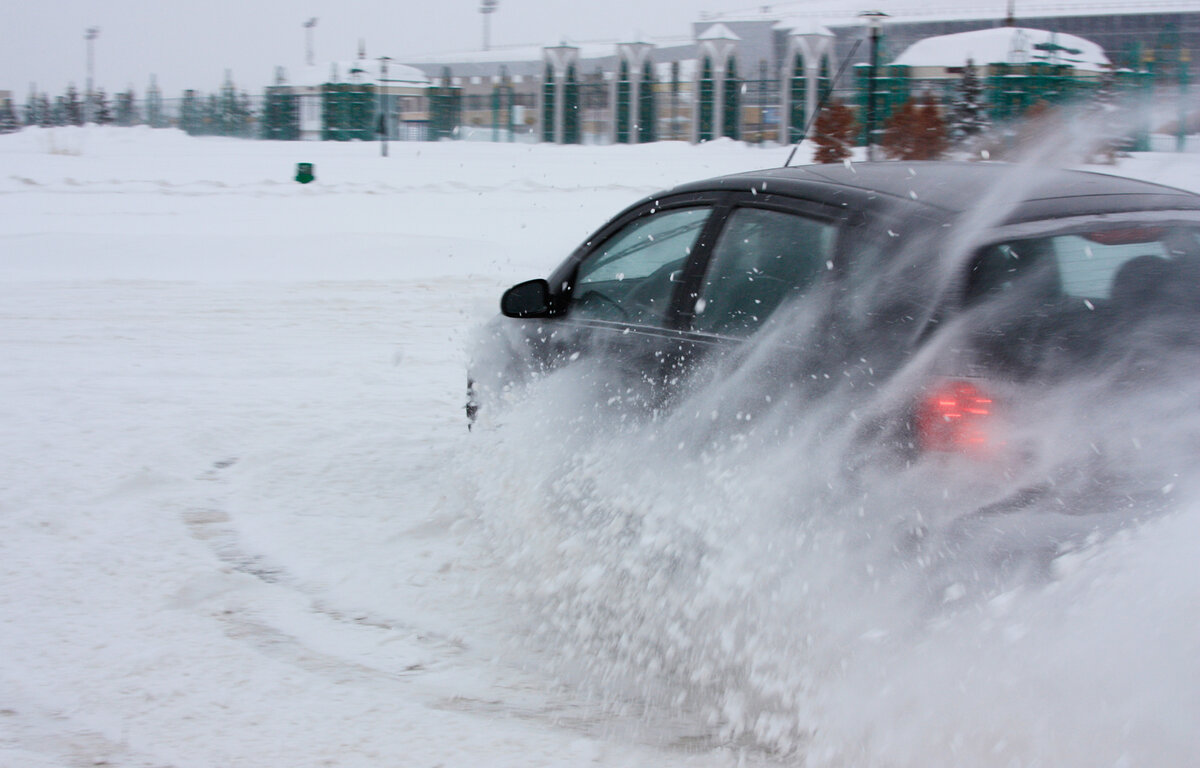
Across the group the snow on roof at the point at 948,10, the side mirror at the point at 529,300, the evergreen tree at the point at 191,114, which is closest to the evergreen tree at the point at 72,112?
the evergreen tree at the point at 191,114

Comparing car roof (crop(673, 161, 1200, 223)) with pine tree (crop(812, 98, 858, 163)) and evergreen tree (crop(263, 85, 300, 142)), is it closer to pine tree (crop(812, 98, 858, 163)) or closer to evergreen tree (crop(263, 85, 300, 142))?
pine tree (crop(812, 98, 858, 163))

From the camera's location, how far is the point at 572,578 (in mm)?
4488

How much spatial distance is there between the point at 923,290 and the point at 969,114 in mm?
21534

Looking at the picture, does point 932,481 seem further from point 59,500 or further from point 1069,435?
point 59,500

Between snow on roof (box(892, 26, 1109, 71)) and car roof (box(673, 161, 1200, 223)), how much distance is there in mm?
22955

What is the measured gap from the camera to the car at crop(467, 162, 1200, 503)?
10.1ft

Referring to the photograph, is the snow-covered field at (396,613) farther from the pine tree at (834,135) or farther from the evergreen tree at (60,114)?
the evergreen tree at (60,114)

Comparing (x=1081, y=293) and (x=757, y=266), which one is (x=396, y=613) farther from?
(x=1081, y=293)

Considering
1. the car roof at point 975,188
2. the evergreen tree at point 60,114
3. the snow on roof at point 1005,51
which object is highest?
the evergreen tree at point 60,114

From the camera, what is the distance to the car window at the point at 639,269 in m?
4.43

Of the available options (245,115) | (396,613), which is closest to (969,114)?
(396,613)

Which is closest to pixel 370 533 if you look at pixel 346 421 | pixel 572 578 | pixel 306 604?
pixel 306 604

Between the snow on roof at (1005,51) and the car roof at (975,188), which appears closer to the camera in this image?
the car roof at (975,188)

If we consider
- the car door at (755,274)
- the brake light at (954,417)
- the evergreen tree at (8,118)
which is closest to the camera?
the brake light at (954,417)
